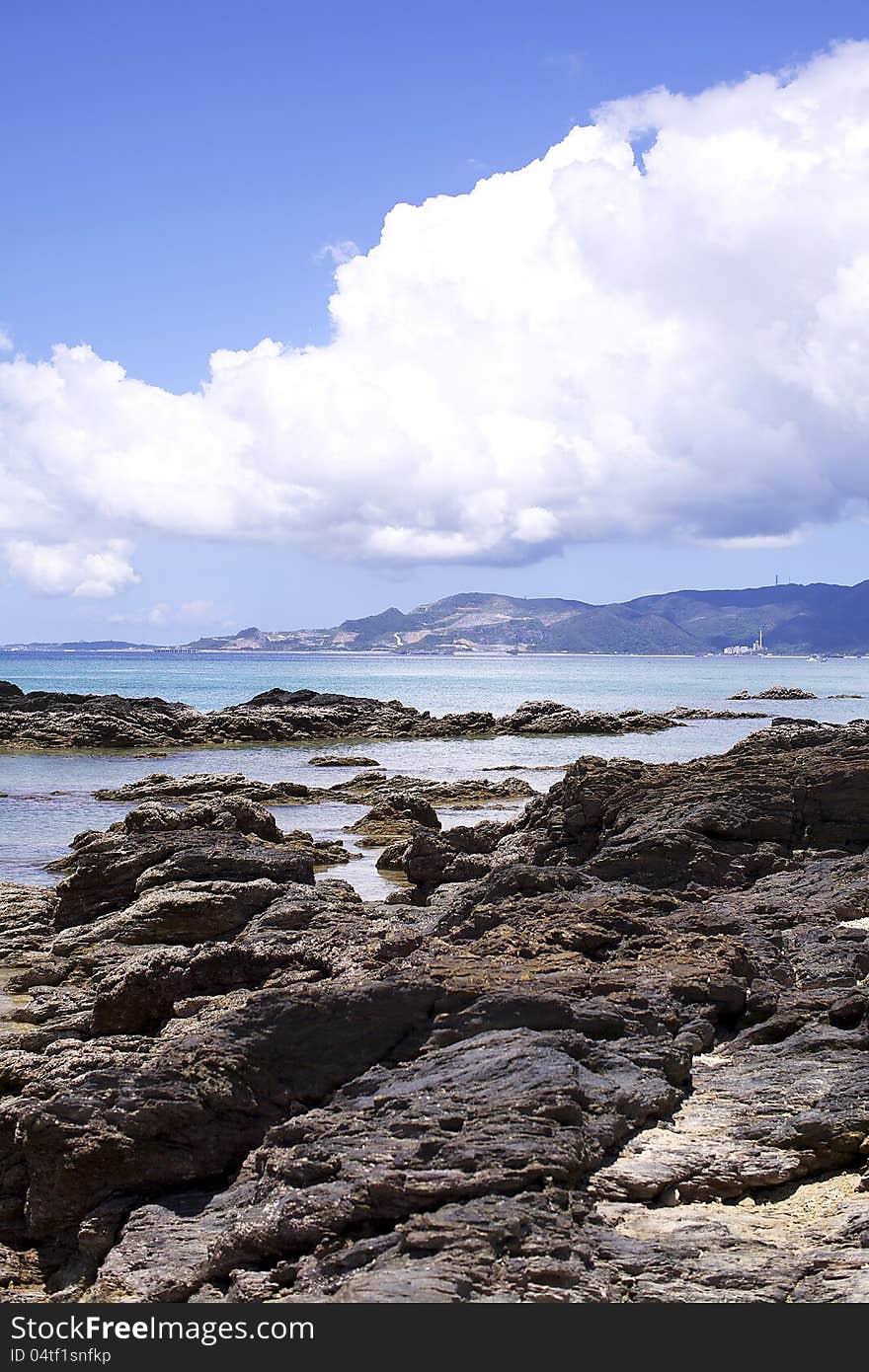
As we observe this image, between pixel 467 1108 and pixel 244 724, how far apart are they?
52178 millimetres

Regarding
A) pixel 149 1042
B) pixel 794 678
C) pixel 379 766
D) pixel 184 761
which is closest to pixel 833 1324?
pixel 149 1042

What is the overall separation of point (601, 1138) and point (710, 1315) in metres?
1.39

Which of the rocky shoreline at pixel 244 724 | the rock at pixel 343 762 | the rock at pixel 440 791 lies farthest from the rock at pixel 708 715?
the rock at pixel 440 791

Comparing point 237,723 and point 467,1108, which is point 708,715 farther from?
point 467,1108

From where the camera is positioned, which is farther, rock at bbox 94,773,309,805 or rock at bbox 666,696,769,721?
rock at bbox 666,696,769,721

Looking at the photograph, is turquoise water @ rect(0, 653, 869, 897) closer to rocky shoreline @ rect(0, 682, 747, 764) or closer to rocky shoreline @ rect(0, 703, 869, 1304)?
rocky shoreline @ rect(0, 682, 747, 764)

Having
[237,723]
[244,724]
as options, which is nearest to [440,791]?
[244,724]

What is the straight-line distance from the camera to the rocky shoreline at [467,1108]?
17.8 ft

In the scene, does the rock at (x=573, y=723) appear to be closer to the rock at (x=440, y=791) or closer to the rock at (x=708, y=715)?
the rock at (x=708, y=715)

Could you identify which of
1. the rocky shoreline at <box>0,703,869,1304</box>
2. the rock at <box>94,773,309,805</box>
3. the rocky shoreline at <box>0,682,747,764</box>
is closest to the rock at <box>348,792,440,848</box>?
the rock at <box>94,773,309,805</box>

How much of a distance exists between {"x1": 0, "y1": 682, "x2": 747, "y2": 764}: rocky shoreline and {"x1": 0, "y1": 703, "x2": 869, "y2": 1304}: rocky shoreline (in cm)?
4389

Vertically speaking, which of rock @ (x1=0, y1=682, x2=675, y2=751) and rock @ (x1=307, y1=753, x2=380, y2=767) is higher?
rock @ (x1=0, y1=682, x2=675, y2=751)

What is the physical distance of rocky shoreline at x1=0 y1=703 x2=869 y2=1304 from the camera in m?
5.41

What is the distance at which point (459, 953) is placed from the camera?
8.93m
